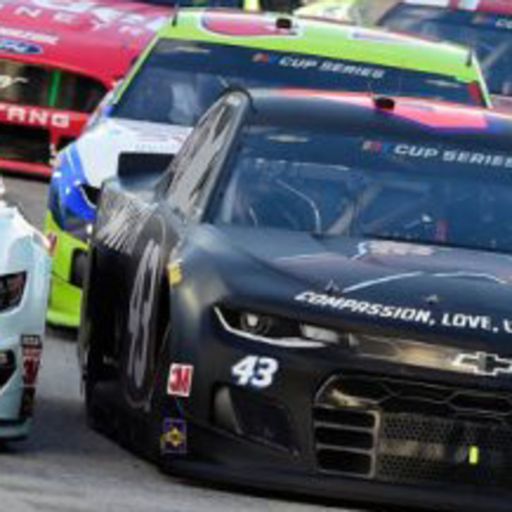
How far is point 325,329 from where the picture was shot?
8.43 meters

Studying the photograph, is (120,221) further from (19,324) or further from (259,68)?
(259,68)

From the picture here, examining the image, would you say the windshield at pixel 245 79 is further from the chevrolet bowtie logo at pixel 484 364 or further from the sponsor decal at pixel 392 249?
the chevrolet bowtie logo at pixel 484 364

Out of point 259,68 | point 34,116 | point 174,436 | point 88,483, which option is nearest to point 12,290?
point 88,483

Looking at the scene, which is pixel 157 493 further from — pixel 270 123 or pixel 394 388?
pixel 270 123

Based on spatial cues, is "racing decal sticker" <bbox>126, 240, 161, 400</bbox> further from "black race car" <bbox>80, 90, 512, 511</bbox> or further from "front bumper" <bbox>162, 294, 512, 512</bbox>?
"front bumper" <bbox>162, 294, 512, 512</bbox>

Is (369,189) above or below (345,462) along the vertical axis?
above

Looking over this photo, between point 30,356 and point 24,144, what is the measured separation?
9.82m

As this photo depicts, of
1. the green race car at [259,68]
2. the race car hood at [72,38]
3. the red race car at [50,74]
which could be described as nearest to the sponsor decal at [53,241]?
the green race car at [259,68]

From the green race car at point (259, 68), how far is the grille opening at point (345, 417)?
5488 mm

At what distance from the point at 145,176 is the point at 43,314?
5.78 ft

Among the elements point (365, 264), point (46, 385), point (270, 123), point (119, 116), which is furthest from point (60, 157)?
point (365, 264)

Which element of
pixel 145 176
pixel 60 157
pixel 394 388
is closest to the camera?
pixel 394 388

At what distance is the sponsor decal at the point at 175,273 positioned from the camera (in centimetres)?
877

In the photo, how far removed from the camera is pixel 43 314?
30.7 feet
